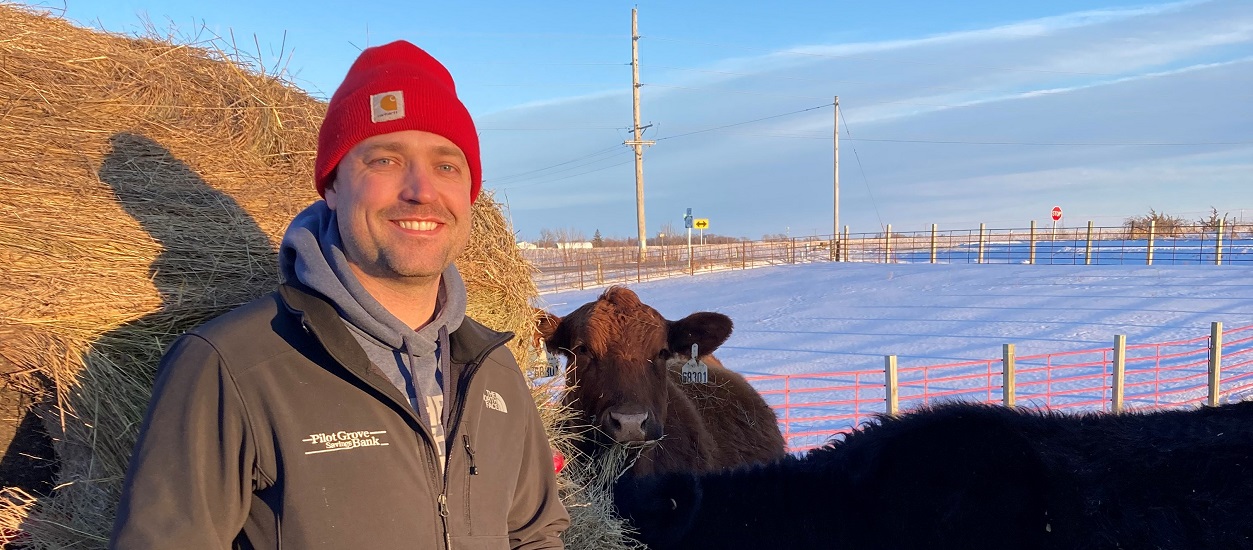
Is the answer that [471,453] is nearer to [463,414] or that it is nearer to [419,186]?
[463,414]

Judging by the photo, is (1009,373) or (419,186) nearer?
(419,186)

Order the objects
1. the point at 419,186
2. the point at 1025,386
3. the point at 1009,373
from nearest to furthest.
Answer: the point at 419,186, the point at 1009,373, the point at 1025,386

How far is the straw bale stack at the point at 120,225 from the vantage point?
2.27m

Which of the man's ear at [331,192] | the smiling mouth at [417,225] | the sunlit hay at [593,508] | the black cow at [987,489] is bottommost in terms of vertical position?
the sunlit hay at [593,508]

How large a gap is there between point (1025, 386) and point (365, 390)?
11925mm

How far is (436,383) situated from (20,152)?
1853 millimetres

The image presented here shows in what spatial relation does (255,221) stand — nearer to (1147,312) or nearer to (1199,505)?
(1199,505)

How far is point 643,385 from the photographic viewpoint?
186 inches

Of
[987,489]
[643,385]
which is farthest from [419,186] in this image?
[643,385]

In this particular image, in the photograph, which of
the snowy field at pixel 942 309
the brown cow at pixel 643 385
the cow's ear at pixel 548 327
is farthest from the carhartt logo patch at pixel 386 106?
the snowy field at pixel 942 309

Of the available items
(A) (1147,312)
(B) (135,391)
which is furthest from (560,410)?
(A) (1147,312)

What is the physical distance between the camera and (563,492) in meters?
3.36

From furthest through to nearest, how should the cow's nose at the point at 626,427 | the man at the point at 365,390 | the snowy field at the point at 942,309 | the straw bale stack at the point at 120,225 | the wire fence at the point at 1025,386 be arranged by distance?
the snowy field at the point at 942,309, the wire fence at the point at 1025,386, the cow's nose at the point at 626,427, the straw bale stack at the point at 120,225, the man at the point at 365,390

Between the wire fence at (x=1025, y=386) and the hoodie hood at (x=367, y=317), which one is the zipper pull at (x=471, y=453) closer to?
the hoodie hood at (x=367, y=317)
